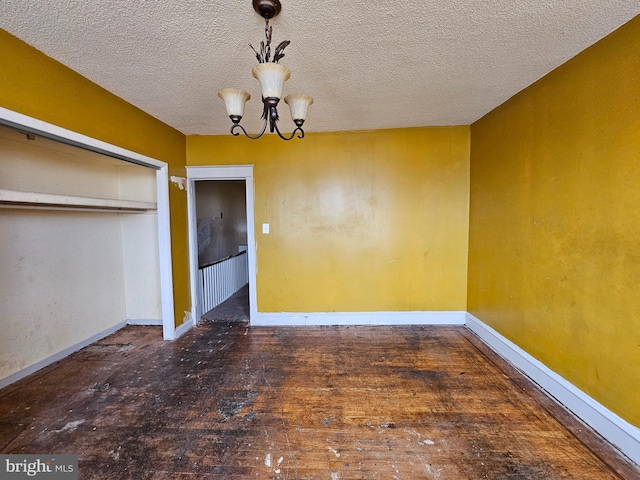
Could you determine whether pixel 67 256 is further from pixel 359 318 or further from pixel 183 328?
pixel 359 318

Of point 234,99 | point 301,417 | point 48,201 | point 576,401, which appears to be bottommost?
point 301,417

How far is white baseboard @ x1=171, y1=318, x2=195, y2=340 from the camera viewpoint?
311cm

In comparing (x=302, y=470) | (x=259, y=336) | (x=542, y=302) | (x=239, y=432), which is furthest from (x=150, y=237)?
(x=542, y=302)

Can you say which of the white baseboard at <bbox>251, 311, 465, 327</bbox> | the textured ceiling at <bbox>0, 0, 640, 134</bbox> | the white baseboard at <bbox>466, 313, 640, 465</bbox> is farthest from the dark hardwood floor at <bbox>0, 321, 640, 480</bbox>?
the textured ceiling at <bbox>0, 0, 640, 134</bbox>

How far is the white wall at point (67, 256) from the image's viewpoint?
226cm

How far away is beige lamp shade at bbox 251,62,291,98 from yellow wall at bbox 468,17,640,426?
1903 millimetres

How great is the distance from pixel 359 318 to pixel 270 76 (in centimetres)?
285

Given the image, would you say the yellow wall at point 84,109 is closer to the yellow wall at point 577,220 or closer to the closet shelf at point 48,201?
the closet shelf at point 48,201

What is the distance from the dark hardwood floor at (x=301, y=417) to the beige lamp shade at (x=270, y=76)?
78.1 inches

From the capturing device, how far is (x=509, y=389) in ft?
6.81

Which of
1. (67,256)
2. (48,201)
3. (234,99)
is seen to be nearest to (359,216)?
(234,99)

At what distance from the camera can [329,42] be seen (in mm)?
1593

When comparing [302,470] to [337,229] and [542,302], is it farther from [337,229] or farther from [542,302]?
[337,229]

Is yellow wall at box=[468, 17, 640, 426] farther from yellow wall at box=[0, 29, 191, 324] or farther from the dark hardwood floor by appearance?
yellow wall at box=[0, 29, 191, 324]
